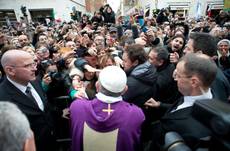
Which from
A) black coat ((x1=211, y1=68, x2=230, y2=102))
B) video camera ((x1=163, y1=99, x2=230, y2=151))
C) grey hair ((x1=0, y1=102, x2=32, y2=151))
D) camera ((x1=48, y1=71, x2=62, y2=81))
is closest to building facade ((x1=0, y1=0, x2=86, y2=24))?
camera ((x1=48, y1=71, x2=62, y2=81))

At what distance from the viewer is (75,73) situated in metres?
3.04

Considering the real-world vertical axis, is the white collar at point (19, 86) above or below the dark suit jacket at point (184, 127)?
above

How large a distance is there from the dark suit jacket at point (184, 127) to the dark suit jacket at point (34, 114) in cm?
113

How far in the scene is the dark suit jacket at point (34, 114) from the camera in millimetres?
2277

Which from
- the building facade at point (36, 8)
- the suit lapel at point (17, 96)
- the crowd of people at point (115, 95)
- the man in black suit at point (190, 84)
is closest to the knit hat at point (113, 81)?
the crowd of people at point (115, 95)

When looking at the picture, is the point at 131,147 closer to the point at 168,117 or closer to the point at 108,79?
the point at 168,117

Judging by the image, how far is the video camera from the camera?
91 cm

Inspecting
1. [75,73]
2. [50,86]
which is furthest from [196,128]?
[50,86]

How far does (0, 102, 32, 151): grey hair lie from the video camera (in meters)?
0.67

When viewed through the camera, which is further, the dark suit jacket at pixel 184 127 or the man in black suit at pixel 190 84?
the man in black suit at pixel 190 84

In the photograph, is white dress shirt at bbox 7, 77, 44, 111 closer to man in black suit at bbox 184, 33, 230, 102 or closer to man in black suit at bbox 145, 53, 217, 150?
man in black suit at bbox 145, 53, 217, 150

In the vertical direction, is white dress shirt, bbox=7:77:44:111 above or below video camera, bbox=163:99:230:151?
below

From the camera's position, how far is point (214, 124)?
37.2 inches

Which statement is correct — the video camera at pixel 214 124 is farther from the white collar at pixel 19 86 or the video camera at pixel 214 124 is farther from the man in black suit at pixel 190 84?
the white collar at pixel 19 86
